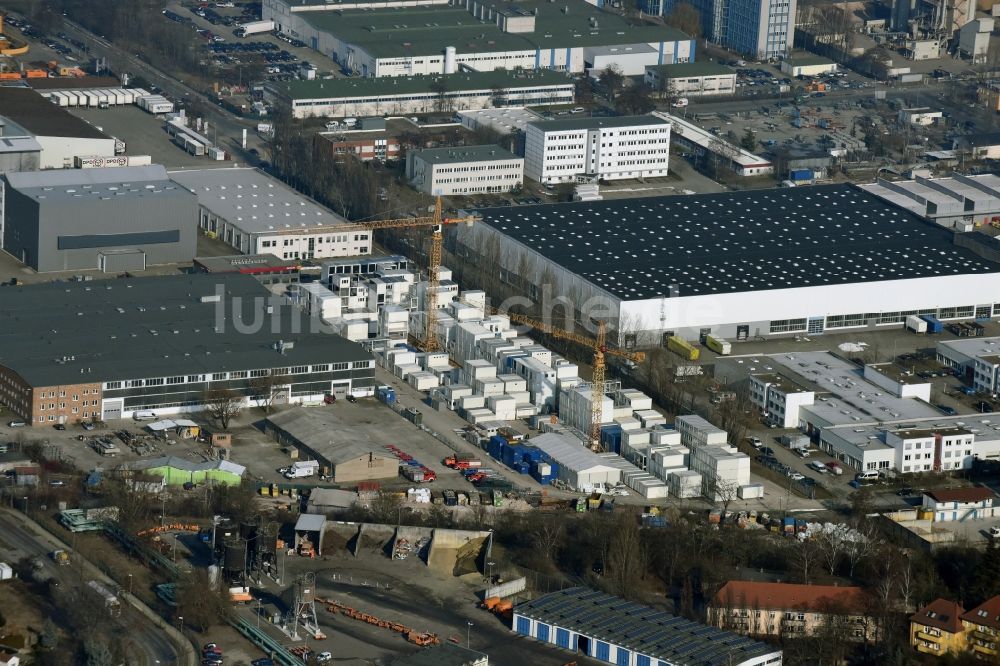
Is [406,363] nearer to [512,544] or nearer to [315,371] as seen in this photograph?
[315,371]

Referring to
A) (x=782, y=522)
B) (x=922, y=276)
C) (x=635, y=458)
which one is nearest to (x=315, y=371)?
(x=635, y=458)

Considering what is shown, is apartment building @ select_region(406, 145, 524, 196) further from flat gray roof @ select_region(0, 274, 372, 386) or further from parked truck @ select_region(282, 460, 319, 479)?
parked truck @ select_region(282, 460, 319, 479)

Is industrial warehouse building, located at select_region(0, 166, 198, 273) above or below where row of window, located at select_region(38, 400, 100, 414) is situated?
above

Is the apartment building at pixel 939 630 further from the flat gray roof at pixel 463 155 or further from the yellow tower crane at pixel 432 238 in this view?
the flat gray roof at pixel 463 155

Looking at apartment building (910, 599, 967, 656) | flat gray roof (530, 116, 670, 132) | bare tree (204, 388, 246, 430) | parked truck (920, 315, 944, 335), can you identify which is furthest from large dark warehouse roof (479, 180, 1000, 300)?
apartment building (910, 599, 967, 656)

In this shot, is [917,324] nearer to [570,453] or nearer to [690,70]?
[570,453]
